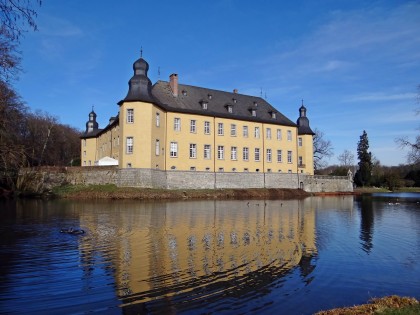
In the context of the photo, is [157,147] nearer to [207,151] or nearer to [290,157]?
[207,151]

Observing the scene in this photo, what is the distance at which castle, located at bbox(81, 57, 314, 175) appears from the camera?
3956 centimetres

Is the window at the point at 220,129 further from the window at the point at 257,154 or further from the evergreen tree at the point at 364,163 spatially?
the evergreen tree at the point at 364,163

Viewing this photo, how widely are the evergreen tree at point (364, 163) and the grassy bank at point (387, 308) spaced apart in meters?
83.7

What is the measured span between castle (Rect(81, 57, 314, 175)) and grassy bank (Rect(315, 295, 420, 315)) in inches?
1338

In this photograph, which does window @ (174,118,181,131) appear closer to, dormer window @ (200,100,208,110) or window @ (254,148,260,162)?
dormer window @ (200,100,208,110)

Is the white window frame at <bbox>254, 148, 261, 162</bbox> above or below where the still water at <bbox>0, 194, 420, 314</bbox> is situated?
above

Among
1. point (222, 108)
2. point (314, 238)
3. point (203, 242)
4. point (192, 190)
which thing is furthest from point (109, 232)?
point (222, 108)

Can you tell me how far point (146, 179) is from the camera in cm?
3866

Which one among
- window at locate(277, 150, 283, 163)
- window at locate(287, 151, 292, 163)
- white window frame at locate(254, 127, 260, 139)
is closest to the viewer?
white window frame at locate(254, 127, 260, 139)

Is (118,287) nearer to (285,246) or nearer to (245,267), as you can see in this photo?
(245,267)

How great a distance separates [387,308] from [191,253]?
5.93 meters

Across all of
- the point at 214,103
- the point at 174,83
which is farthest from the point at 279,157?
the point at 174,83

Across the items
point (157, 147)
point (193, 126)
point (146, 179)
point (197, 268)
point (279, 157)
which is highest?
point (193, 126)

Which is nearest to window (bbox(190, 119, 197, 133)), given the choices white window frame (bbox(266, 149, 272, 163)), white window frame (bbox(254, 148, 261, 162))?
white window frame (bbox(254, 148, 261, 162))
